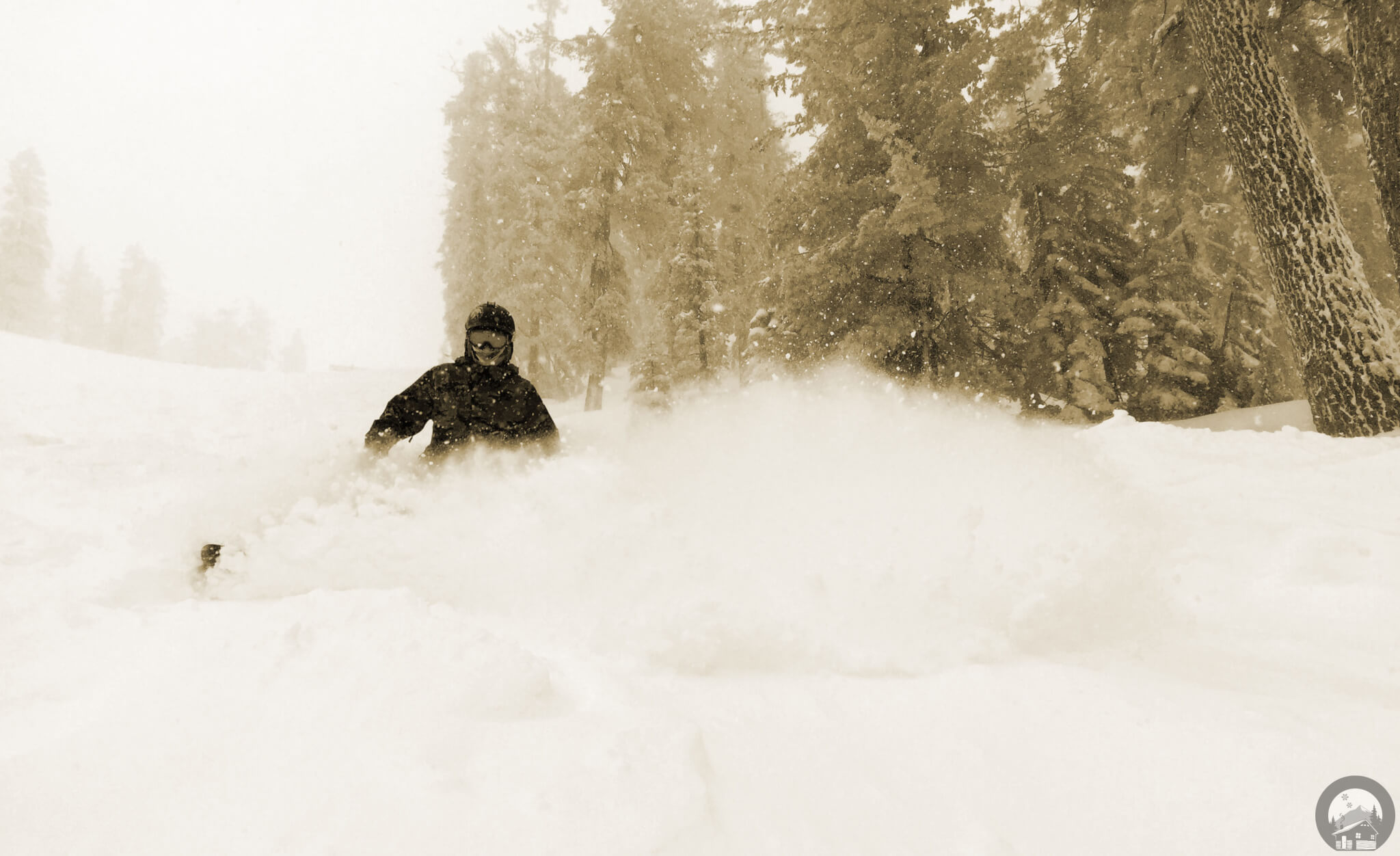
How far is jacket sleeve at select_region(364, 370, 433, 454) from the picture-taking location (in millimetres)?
4480

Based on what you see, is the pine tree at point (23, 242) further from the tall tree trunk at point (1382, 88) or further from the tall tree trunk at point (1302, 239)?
the tall tree trunk at point (1382, 88)

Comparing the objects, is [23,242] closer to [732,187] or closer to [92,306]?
[92,306]

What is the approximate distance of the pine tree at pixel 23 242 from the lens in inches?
1275

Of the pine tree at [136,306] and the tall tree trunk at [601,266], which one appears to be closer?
the tall tree trunk at [601,266]

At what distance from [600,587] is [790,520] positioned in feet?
4.21

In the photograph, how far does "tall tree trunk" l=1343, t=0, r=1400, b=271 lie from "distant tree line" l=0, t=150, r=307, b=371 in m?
43.6

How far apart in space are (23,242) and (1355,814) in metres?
50.7

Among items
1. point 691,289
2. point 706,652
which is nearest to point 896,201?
point 691,289

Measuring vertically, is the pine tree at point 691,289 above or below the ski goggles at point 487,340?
above

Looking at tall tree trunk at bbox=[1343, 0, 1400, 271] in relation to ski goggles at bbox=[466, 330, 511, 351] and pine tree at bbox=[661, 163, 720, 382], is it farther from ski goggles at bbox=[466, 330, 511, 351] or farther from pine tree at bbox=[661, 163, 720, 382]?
pine tree at bbox=[661, 163, 720, 382]

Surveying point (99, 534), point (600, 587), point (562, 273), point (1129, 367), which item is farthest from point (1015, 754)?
point (562, 273)

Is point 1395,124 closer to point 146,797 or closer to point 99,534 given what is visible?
point 146,797

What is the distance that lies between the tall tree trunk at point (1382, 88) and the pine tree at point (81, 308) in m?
61.7

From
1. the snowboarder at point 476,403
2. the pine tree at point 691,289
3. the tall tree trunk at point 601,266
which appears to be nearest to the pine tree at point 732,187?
the pine tree at point 691,289
